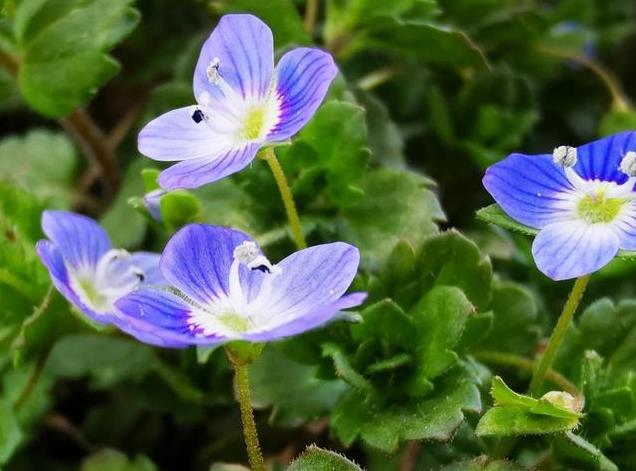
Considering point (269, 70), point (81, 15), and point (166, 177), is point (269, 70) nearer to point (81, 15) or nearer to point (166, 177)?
point (166, 177)

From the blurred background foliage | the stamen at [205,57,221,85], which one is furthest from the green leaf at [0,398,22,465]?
the stamen at [205,57,221,85]

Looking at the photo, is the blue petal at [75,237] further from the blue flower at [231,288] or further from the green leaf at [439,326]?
the green leaf at [439,326]

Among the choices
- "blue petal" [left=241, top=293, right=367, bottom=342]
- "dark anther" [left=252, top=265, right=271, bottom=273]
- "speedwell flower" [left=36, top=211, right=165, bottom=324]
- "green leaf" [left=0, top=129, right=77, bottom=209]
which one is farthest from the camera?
"green leaf" [left=0, top=129, right=77, bottom=209]

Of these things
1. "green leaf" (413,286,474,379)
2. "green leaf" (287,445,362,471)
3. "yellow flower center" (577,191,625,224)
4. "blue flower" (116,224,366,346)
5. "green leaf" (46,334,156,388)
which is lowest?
"green leaf" (46,334,156,388)

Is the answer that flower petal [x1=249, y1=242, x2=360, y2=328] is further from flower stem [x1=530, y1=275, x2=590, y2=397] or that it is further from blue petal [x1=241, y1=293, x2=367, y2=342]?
flower stem [x1=530, y1=275, x2=590, y2=397]

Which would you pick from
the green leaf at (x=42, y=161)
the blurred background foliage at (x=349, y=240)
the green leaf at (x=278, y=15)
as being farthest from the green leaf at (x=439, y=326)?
the green leaf at (x=42, y=161)

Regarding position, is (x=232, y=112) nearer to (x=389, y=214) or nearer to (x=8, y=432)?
(x=389, y=214)

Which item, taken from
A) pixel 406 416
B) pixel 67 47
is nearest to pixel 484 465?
pixel 406 416
